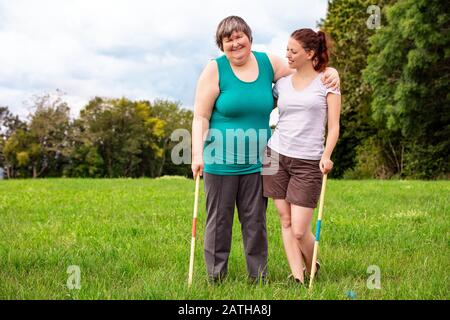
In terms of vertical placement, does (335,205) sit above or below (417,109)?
below

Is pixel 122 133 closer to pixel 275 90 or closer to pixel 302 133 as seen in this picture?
pixel 275 90

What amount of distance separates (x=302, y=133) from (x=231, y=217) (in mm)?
1027

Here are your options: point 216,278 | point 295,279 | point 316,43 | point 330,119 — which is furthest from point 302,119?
point 216,278

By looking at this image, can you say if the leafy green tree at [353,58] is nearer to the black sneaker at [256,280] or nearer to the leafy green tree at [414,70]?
the leafy green tree at [414,70]

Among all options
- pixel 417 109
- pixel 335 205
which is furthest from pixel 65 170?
pixel 335 205

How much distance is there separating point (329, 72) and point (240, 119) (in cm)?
86

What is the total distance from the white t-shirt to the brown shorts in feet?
0.24

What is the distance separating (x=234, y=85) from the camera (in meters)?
5.01

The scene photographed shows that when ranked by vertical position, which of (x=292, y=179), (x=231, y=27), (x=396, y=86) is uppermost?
(x=396, y=86)

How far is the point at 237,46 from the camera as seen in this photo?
4965 millimetres

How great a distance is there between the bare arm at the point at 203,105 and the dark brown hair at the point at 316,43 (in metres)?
0.76

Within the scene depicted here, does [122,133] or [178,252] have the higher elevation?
[122,133]
